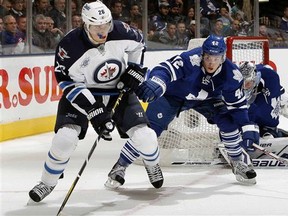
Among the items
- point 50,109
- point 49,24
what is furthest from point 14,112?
point 49,24

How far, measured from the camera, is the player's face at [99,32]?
3746 mm

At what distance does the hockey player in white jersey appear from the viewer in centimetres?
373

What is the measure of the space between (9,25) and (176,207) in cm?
354

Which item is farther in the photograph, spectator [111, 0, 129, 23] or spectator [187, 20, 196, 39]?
spectator [187, 20, 196, 39]

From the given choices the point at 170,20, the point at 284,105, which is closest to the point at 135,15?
the point at 170,20

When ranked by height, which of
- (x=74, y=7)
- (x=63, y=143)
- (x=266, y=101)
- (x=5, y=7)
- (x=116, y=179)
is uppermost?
(x=5, y=7)

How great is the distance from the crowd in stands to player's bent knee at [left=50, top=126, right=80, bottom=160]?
3552 mm

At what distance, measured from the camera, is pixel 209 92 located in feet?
14.6

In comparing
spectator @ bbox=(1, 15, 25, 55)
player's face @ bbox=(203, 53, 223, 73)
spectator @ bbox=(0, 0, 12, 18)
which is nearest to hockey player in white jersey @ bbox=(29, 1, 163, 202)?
player's face @ bbox=(203, 53, 223, 73)

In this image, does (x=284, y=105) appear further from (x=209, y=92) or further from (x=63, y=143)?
(x=63, y=143)

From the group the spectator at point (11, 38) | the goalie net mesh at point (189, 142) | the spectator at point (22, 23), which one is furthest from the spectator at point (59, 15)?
the goalie net mesh at point (189, 142)

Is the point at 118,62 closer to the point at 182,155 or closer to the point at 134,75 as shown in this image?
the point at 134,75

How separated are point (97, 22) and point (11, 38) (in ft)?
10.6

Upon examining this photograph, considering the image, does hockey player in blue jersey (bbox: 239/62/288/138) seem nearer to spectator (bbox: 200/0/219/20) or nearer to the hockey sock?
the hockey sock
